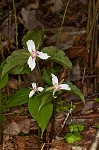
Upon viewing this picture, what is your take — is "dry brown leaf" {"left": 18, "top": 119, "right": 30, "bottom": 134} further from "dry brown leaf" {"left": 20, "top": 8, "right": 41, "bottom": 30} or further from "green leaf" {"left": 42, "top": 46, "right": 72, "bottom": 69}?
"dry brown leaf" {"left": 20, "top": 8, "right": 41, "bottom": 30}

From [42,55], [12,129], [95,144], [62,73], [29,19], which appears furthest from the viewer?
[29,19]

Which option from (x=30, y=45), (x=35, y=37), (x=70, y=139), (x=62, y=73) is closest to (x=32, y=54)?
(x=30, y=45)

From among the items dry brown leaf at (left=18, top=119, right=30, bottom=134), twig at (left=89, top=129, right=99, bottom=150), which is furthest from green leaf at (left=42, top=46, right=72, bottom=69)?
dry brown leaf at (left=18, top=119, right=30, bottom=134)

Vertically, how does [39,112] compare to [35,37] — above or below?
below

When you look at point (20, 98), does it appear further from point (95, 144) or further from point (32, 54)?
point (95, 144)

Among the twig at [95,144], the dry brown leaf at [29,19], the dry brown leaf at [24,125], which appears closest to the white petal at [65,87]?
the twig at [95,144]

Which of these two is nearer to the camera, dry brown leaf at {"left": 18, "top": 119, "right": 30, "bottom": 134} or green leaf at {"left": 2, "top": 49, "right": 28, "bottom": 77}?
green leaf at {"left": 2, "top": 49, "right": 28, "bottom": 77}

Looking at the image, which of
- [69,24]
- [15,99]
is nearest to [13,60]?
[15,99]

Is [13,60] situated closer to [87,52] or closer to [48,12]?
[87,52]

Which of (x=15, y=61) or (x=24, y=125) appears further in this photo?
(x=24, y=125)

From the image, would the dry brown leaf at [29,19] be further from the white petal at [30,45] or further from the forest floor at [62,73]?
the white petal at [30,45]
